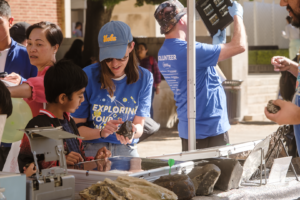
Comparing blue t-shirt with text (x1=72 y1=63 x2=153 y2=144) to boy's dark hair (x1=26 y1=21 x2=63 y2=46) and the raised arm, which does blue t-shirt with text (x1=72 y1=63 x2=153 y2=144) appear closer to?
boy's dark hair (x1=26 y1=21 x2=63 y2=46)

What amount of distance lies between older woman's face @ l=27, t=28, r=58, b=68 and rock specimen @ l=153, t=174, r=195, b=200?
4.33 ft

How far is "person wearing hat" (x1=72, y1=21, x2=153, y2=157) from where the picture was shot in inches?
105

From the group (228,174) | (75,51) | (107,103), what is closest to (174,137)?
(75,51)

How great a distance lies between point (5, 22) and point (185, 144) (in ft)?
5.49

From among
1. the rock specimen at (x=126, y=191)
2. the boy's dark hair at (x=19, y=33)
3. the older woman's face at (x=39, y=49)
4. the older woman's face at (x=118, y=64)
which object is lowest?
the rock specimen at (x=126, y=191)

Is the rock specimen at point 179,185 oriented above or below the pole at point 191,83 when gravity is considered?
below

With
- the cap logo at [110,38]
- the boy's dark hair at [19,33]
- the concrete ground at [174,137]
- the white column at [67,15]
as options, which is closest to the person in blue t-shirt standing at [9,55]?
the cap logo at [110,38]

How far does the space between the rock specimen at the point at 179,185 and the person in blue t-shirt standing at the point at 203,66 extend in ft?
4.31

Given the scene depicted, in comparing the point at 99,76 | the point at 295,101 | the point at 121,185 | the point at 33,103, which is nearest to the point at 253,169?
the point at 295,101

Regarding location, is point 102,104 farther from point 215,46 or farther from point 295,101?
point 295,101

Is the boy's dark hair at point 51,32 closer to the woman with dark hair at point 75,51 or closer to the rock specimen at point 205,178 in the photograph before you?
the rock specimen at point 205,178

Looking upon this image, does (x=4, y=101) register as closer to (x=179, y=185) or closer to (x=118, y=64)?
(x=179, y=185)

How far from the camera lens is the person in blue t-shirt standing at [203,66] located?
3092 mm

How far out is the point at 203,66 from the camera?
10.3 feet
